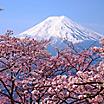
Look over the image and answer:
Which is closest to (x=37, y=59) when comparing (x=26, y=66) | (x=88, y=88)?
(x=26, y=66)

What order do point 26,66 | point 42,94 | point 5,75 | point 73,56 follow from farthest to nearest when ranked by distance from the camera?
point 73,56
point 5,75
point 26,66
point 42,94

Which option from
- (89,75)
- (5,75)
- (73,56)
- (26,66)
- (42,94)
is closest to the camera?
(89,75)

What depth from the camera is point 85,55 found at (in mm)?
20641

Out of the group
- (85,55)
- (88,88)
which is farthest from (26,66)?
(88,88)

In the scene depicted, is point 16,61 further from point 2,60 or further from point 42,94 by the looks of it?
point 42,94

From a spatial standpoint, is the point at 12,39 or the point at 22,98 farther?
the point at 12,39

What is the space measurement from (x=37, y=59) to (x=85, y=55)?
3222mm

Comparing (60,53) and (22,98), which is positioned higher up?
(60,53)

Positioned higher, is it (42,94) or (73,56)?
(73,56)

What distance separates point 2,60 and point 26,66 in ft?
4.81

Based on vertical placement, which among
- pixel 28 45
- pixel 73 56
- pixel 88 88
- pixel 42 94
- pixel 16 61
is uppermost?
pixel 28 45

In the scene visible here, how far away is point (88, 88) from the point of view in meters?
10.0

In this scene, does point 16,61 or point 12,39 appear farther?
point 12,39

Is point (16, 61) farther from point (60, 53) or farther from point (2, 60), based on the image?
point (60, 53)
